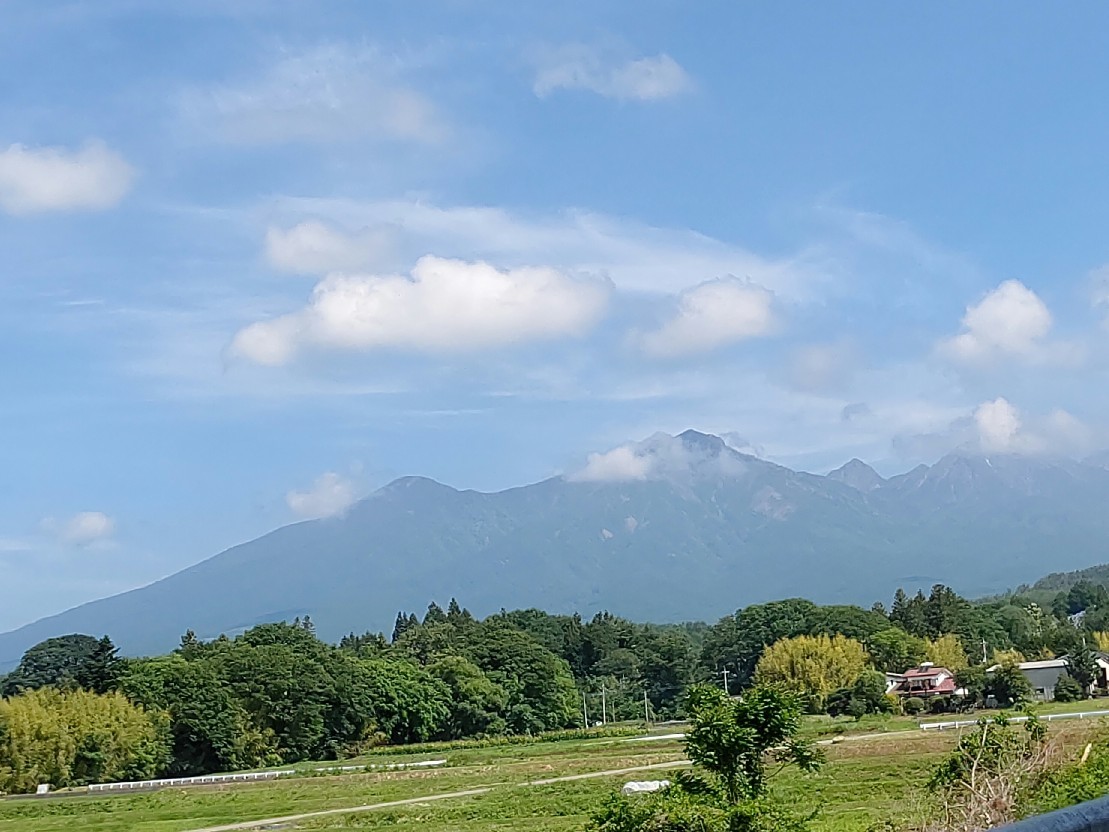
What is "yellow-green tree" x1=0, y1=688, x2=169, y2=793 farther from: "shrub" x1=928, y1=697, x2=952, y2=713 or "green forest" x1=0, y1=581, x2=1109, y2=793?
"shrub" x1=928, y1=697, x2=952, y2=713

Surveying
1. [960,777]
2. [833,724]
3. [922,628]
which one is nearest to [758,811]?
[960,777]

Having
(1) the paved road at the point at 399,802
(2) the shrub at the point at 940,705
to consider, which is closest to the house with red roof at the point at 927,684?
(2) the shrub at the point at 940,705

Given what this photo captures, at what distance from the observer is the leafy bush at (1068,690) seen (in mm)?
66375

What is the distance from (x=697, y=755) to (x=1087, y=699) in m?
62.8

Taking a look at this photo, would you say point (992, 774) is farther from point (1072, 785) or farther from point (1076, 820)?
point (1076, 820)

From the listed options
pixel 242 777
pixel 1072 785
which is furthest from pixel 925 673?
pixel 1072 785

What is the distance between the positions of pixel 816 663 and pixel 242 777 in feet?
118

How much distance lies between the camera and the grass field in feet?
85.4

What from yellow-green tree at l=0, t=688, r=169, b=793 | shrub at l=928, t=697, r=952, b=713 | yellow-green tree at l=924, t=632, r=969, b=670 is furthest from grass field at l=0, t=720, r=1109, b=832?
yellow-green tree at l=924, t=632, r=969, b=670

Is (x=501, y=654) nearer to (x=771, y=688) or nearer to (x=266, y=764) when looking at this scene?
(x=266, y=764)

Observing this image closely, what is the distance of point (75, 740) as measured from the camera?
50031 millimetres

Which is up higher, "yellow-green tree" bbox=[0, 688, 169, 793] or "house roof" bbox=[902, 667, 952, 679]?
"yellow-green tree" bbox=[0, 688, 169, 793]

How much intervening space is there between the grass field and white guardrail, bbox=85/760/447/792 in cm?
209

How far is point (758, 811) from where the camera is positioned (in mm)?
10656
